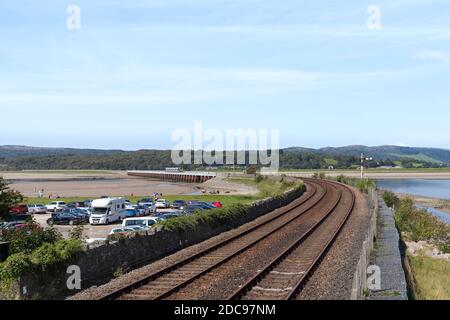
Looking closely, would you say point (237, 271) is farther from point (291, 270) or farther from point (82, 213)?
point (82, 213)

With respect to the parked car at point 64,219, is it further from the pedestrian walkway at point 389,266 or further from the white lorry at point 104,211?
the pedestrian walkway at point 389,266

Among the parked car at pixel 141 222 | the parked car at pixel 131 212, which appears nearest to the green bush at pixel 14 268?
the parked car at pixel 141 222

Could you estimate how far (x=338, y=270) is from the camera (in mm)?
20531

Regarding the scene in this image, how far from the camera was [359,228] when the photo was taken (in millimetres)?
33719

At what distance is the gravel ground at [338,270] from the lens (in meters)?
16.9

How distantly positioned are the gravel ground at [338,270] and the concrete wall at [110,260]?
6.15 meters

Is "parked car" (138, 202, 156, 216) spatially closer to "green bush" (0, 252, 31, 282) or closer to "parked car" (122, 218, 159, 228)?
"parked car" (122, 218, 159, 228)

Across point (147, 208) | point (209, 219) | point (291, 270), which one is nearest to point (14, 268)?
point (291, 270)

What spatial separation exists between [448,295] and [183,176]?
149 m

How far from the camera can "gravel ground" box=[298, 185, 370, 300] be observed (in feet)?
55.4

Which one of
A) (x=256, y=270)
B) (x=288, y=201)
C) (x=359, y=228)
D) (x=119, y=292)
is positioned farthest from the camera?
(x=288, y=201)
